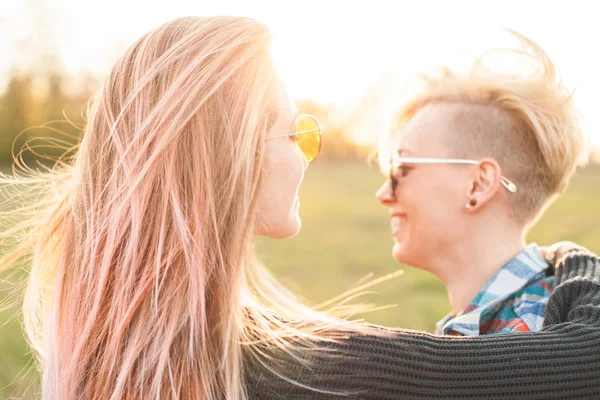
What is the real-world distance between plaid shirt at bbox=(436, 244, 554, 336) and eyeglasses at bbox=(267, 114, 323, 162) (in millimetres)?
870

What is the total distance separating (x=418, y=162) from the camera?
355 centimetres

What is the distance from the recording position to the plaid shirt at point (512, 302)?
2.82 meters

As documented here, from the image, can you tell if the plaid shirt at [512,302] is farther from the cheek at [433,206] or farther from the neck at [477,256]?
the cheek at [433,206]

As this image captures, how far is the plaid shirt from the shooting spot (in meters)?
2.82

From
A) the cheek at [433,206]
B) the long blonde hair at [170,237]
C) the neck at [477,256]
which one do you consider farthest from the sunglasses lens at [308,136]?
the neck at [477,256]

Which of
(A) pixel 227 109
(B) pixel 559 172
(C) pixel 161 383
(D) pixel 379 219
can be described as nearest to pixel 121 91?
(A) pixel 227 109

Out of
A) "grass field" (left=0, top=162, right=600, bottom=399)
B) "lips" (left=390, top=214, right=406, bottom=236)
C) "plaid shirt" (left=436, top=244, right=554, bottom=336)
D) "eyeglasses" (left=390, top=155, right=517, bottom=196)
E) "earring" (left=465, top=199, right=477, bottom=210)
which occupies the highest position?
"eyeglasses" (left=390, top=155, right=517, bottom=196)

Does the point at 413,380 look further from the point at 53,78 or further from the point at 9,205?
the point at 53,78

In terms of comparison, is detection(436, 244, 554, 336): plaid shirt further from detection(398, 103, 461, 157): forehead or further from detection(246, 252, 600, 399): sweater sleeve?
detection(398, 103, 461, 157): forehead

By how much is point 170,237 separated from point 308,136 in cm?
78

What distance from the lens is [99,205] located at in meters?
2.32

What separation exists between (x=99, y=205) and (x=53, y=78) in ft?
45.9

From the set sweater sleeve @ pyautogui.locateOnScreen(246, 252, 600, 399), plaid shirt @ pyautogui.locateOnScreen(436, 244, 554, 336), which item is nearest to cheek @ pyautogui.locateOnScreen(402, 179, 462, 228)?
plaid shirt @ pyautogui.locateOnScreen(436, 244, 554, 336)

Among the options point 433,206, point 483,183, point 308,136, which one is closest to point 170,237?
point 308,136
